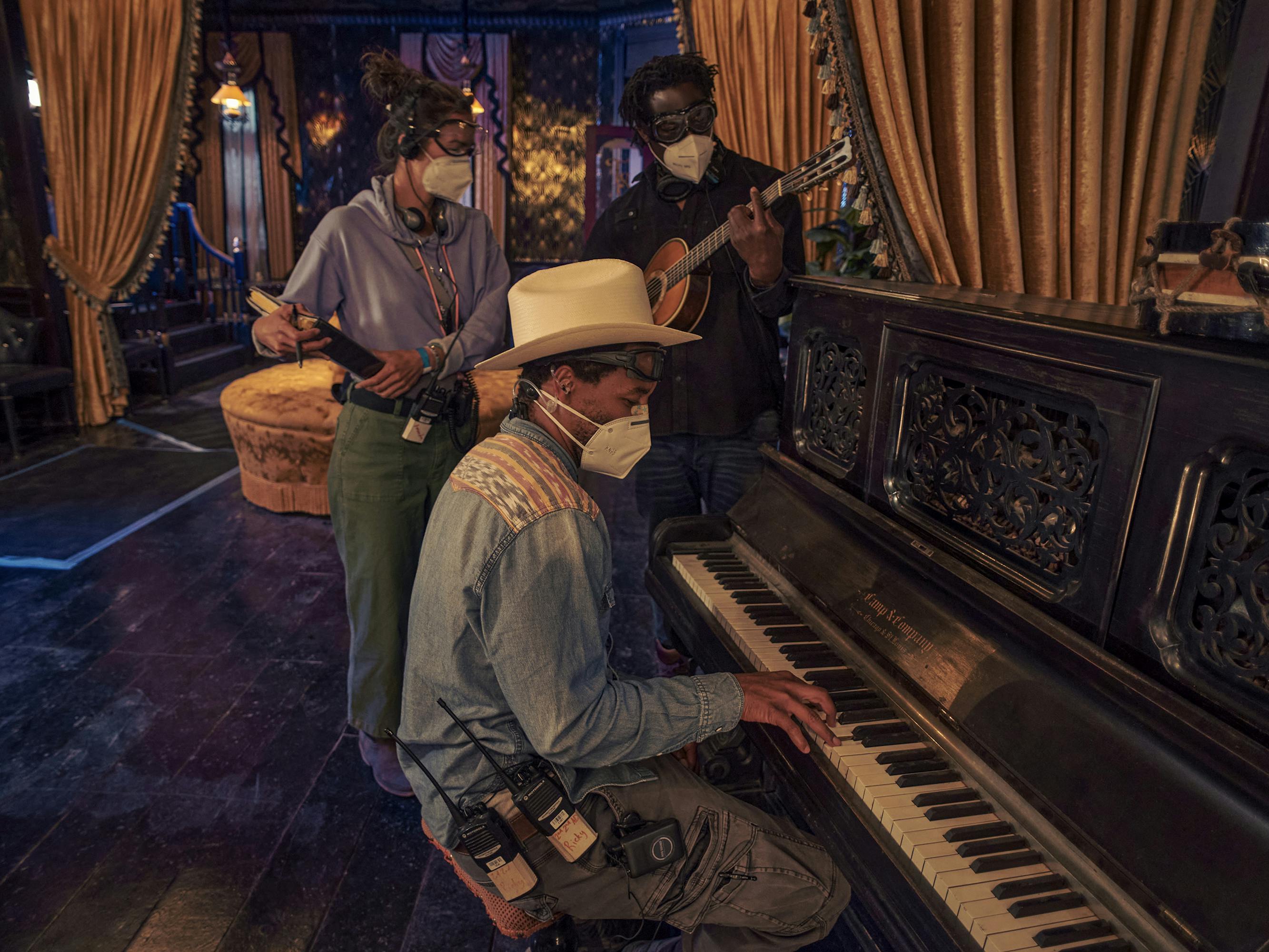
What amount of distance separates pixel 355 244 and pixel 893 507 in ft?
5.91

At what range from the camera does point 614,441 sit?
1.63 metres

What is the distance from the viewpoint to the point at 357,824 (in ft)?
8.27

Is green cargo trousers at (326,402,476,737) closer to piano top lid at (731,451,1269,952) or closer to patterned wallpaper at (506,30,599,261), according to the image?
piano top lid at (731,451,1269,952)

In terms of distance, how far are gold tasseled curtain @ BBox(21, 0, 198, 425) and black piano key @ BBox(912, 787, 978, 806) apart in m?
7.60

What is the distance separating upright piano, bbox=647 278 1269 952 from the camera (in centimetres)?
115

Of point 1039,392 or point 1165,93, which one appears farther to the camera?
point 1165,93

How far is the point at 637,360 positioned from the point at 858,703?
0.83 metres

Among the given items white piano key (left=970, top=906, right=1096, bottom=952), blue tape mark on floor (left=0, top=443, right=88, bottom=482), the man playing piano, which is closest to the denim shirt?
the man playing piano

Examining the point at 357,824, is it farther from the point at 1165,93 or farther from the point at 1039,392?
the point at 1165,93

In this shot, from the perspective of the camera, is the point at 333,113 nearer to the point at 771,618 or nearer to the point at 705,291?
the point at 705,291

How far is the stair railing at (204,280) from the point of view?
1064cm

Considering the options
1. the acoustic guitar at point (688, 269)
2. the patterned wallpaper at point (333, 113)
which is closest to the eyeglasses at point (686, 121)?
the acoustic guitar at point (688, 269)

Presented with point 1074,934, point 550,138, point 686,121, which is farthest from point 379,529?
point 550,138

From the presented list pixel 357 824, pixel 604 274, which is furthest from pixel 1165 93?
pixel 357 824
